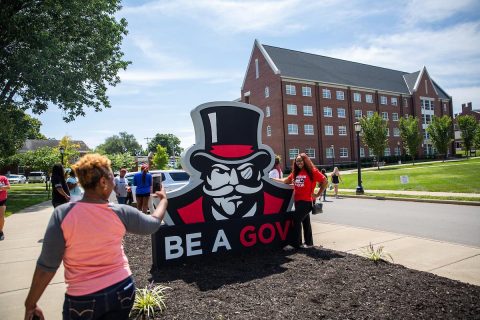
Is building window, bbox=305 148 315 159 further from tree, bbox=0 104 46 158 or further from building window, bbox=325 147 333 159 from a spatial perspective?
tree, bbox=0 104 46 158

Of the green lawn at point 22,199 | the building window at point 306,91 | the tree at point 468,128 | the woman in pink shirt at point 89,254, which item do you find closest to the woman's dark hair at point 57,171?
the woman in pink shirt at point 89,254

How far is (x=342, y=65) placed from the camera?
54188mm

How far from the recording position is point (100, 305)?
1964 mm

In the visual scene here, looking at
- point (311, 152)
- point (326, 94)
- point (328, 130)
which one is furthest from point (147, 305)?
point (326, 94)

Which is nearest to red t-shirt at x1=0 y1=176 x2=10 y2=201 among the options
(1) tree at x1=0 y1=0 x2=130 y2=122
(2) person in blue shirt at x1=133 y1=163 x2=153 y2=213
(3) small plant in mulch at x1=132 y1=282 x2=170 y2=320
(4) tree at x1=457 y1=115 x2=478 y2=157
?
(2) person in blue shirt at x1=133 y1=163 x2=153 y2=213

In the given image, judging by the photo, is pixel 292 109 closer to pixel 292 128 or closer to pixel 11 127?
pixel 292 128

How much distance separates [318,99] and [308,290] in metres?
45.6

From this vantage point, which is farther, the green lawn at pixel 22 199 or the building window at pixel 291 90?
the building window at pixel 291 90

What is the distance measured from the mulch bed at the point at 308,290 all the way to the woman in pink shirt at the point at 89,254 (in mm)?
1656

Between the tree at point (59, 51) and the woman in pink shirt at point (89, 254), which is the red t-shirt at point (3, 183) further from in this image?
the tree at point (59, 51)

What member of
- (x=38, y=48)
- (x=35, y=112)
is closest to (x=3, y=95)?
(x=35, y=112)

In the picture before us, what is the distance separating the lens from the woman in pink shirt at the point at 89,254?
1919 mm

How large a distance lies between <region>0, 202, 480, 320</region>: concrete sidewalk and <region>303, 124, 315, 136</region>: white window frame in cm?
3771

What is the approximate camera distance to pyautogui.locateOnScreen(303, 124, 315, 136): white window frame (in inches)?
1802
